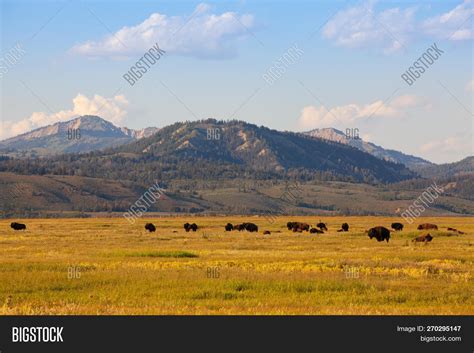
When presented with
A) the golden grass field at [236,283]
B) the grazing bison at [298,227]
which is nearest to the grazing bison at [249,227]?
the grazing bison at [298,227]

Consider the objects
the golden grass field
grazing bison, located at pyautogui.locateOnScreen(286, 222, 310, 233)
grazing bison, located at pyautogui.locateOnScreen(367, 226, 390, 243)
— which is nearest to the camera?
the golden grass field

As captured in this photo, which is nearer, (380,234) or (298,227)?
(380,234)

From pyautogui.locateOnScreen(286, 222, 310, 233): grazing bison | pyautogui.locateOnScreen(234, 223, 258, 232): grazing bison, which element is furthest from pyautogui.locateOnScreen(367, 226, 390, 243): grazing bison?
pyautogui.locateOnScreen(234, 223, 258, 232): grazing bison

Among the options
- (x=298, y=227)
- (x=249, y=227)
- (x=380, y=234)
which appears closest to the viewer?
(x=380, y=234)

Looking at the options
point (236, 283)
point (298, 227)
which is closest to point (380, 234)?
point (298, 227)

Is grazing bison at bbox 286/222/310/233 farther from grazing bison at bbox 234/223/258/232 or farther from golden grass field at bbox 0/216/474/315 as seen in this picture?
golden grass field at bbox 0/216/474/315

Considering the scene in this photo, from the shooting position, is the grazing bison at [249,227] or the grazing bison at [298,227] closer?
the grazing bison at [298,227]

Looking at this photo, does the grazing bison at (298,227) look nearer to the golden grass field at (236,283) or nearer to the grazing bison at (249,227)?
the grazing bison at (249,227)

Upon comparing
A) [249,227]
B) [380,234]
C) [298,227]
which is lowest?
[380,234]

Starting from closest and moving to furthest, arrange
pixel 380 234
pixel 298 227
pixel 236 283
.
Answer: pixel 236 283, pixel 380 234, pixel 298 227

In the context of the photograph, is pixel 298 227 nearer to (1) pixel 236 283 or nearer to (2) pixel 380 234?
(2) pixel 380 234

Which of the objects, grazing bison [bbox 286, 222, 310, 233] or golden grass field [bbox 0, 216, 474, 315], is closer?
golden grass field [bbox 0, 216, 474, 315]

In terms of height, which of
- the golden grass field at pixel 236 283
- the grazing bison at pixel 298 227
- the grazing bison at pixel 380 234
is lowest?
the golden grass field at pixel 236 283
